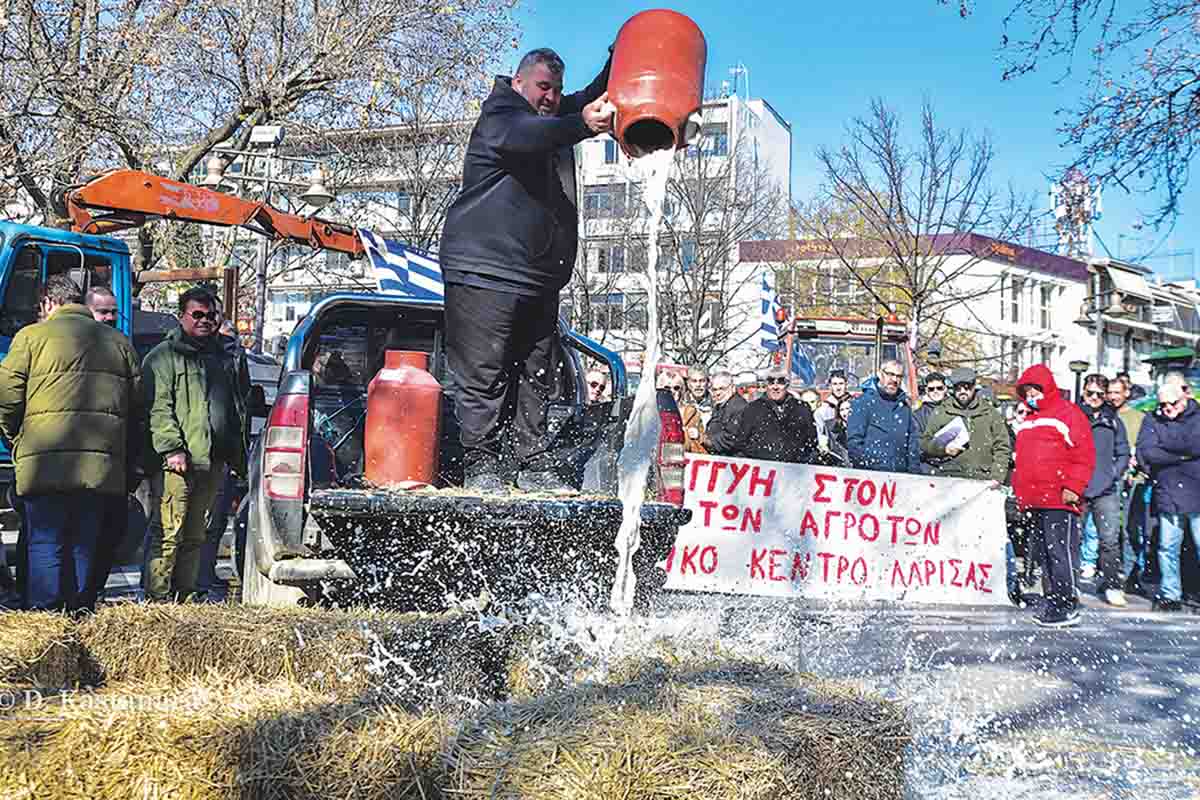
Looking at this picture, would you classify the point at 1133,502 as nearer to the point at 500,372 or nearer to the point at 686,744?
the point at 500,372

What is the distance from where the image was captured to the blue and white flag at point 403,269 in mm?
10156

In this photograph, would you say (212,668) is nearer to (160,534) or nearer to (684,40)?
(684,40)

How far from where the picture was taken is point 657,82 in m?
4.22

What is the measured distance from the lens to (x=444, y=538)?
16.0 ft

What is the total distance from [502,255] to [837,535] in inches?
241

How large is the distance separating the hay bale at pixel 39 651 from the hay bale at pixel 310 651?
0.10 meters

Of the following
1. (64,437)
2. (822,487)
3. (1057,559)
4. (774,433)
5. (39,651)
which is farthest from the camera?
(774,433)

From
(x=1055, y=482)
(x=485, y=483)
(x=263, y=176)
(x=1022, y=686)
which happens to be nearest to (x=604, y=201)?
(x=263, y=176)

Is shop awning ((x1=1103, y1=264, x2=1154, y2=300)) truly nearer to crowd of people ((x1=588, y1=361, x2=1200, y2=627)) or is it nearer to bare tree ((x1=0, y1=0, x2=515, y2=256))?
bare tree ((x1=0, y1=0, x2=515, y2=256))

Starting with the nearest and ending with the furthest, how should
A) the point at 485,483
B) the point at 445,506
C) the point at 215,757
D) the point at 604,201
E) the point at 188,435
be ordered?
the point at 215,757 < the point at 445,506 < the point at 485,483 < the point at 188,435 < the point at 604,201

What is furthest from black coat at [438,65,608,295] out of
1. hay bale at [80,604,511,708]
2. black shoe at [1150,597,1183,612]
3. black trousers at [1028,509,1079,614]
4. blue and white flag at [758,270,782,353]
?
blue and white flag at [758,270,782,353]

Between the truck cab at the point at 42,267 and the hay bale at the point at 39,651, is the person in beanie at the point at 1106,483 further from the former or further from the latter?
the truck cab at the point at 42,267

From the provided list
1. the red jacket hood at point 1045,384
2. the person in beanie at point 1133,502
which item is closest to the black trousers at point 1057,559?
the red jacket hood at point 1045,384

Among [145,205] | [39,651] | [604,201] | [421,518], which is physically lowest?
[39,651]
